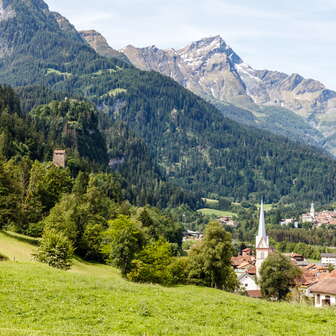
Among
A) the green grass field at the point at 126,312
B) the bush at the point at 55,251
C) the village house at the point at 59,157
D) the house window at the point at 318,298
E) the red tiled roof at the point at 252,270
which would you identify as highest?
the village house at the point at 59,157


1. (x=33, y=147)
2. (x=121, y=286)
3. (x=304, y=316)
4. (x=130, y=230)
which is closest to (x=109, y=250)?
(x=130, y=230)

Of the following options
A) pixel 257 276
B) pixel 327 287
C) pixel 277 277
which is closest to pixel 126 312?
pixel 327 287

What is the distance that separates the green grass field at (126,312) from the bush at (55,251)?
2409 cm

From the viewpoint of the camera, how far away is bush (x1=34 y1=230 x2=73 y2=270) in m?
59.7

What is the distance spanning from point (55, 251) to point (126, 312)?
34638 millimetres

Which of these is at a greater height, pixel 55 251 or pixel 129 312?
pixel 55 251

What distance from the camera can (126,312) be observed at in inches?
1089

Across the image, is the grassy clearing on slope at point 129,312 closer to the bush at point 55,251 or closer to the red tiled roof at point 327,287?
the bush at point 55,251

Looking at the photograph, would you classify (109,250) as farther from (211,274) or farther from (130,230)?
(211,274)

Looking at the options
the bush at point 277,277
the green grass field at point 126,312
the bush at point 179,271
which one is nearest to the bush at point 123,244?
the bush at point 179,271

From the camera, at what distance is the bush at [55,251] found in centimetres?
5972

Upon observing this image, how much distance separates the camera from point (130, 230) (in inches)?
2975

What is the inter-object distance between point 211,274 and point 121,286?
47753 millimetres

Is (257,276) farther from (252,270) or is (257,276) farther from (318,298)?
(318,298)
